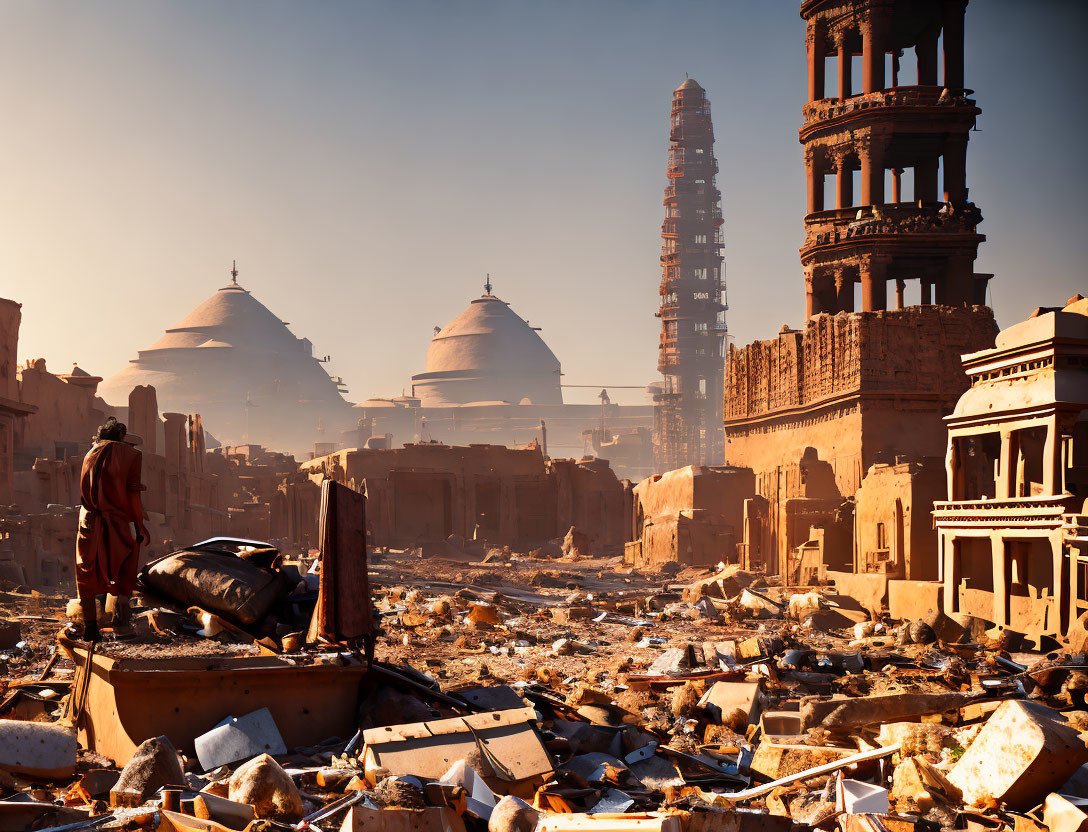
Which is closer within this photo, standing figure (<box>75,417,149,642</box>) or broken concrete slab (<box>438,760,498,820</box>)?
broken concrete slab (<box>438,760,498,820</box>)

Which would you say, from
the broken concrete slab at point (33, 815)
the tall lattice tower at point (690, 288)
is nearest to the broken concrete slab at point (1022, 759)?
the broken concrete slab at point (33, 815)

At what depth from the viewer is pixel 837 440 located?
26453 millimetres

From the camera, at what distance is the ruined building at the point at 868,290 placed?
25.2 m

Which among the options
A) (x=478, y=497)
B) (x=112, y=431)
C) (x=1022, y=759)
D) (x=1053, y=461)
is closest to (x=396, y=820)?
(x=1022, y=759)

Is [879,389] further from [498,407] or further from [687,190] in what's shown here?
[498,407]

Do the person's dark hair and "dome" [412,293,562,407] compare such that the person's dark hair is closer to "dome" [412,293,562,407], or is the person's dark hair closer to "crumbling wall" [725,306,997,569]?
"crumbling wall" [725,306,997,569]

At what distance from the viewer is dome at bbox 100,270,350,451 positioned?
4311 inches

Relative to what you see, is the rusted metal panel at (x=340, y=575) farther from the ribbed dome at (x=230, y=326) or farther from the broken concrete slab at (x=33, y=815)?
the ribbed dome at (x=230, y=326)

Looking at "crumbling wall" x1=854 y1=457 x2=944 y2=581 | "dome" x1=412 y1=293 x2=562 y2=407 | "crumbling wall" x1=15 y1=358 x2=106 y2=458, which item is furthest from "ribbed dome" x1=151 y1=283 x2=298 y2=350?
"crumbling wall" x1=854 y1=457 x2=944 y2=581

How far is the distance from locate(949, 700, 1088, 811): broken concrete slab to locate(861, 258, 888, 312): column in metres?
25.2

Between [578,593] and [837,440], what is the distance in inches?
380

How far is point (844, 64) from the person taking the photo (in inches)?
1216

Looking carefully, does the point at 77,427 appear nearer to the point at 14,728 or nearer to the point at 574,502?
the point at 574,502

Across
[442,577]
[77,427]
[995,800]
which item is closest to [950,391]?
[442,577]
